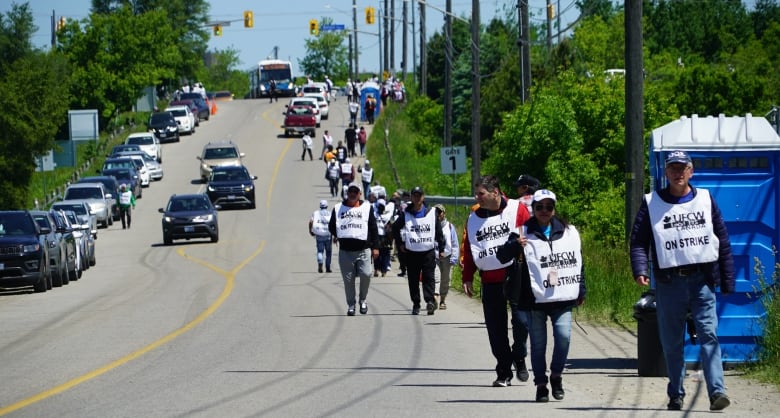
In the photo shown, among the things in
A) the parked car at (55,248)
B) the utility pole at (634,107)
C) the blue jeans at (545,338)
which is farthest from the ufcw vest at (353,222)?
the parked car at (55,248)

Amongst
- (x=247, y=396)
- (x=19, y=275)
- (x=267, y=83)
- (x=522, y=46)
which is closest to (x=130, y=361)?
(x=247, y=396)

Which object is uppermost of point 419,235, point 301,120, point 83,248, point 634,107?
point 301,120

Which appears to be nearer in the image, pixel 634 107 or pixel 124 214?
pixel 634 107

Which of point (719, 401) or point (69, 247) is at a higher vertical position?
point (719, 401)

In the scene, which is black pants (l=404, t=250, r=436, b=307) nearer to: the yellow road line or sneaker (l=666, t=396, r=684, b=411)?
the yellow road line

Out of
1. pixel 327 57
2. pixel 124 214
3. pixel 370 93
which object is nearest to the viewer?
pixel 124 214

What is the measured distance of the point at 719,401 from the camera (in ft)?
34.4

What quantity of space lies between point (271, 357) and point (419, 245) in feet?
16.5

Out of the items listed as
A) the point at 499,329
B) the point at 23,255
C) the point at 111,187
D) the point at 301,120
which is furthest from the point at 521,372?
the point at 301,120

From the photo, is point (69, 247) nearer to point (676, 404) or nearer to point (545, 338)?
point (545, 338)

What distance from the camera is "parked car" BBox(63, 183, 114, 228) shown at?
164 feet

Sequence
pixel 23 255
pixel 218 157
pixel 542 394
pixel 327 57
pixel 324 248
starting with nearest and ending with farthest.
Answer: pixel 542 394 < pixel 23 255 < pixel 324 248 < pixel 218 157 < pixel 327 57

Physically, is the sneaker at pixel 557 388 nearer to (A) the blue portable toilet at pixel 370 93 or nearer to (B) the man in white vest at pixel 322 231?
(B) the man in white vest at pixel 322 231

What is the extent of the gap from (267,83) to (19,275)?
84.4 metres
